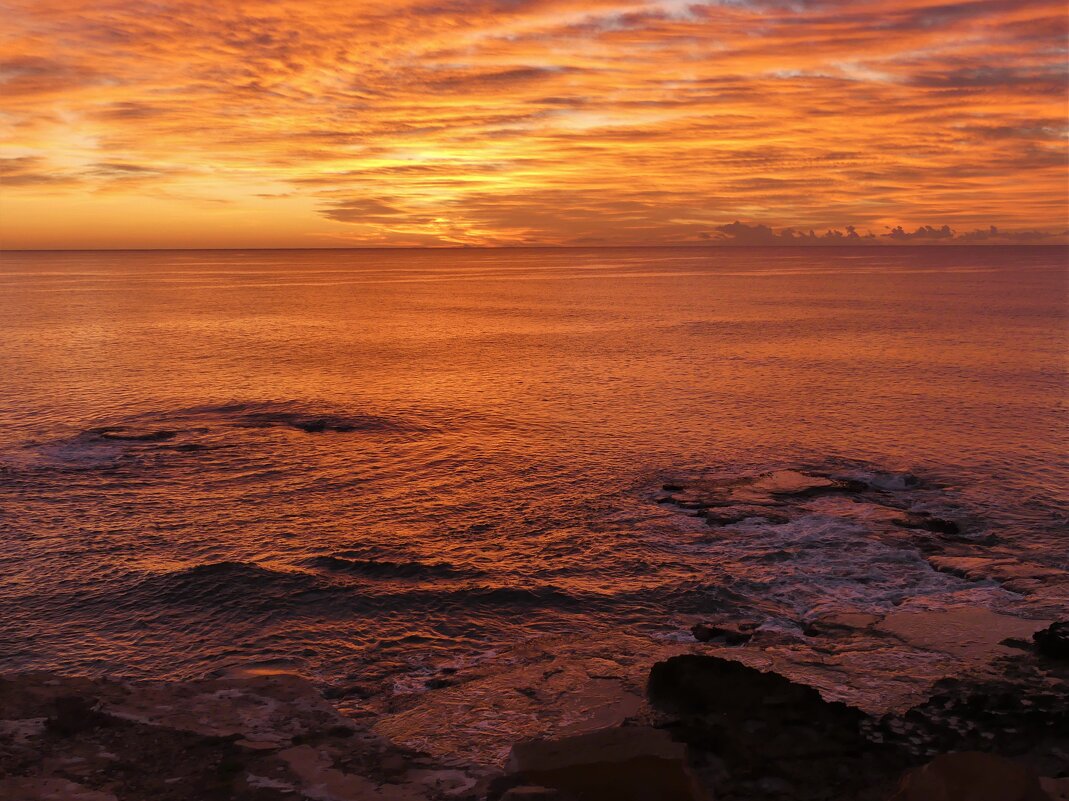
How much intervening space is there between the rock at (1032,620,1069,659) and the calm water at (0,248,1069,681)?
8.92 feet

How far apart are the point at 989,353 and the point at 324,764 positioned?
59.7m

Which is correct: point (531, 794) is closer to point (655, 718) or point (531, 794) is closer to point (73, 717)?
point (655, 718)

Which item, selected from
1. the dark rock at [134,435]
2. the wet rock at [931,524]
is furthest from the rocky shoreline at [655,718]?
the dark rock at [134,435]

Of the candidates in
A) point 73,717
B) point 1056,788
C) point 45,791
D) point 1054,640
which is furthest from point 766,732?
point 73,717

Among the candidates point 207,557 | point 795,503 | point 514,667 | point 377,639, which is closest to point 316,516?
point 207,557

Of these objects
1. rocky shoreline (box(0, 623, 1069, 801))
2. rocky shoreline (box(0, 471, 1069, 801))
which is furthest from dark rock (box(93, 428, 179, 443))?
rocky shoreline (box(0, 623, 1069, 801))

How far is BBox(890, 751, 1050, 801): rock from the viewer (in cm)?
1004

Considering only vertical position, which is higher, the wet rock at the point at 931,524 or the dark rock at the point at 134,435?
the dark rock at the point at 134,435

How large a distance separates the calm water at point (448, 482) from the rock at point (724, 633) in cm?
58

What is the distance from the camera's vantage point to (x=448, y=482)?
2897 centimetres

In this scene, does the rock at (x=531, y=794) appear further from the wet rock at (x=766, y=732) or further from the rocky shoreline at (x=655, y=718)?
the wet rock at (x=766, y=732)

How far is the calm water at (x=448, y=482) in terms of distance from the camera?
63.0ft

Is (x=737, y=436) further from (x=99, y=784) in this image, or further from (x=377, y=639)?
(x=99, y=784)

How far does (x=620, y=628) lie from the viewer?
60.8ft
